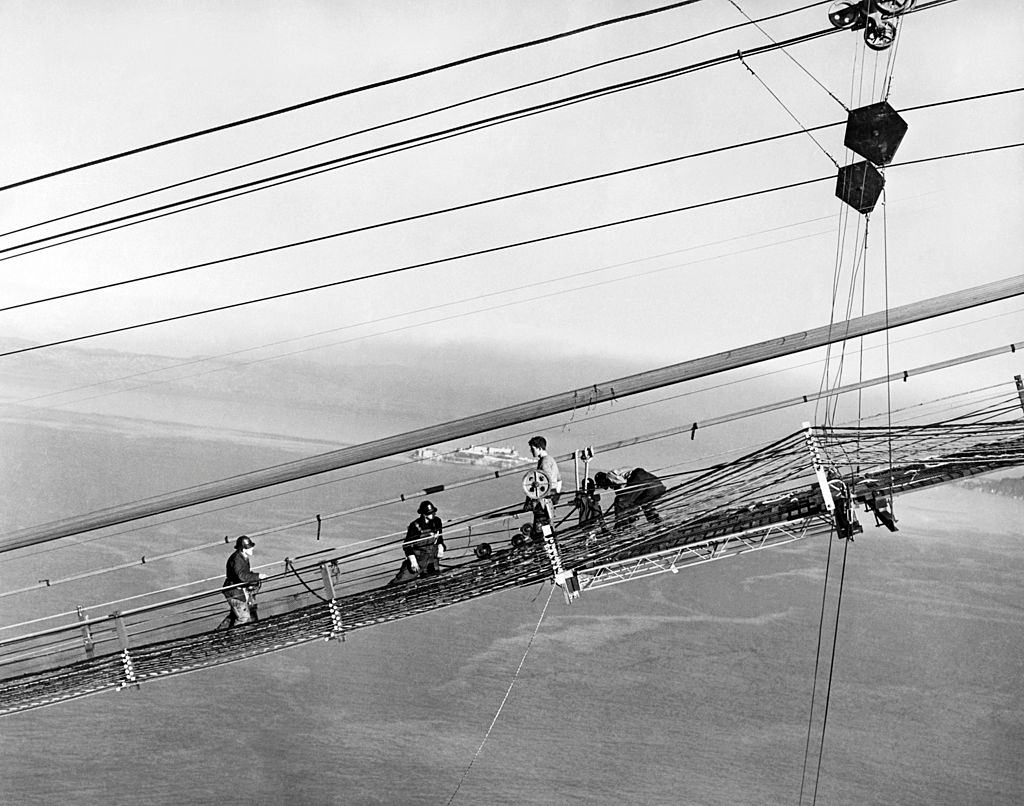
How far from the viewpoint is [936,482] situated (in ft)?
17.7

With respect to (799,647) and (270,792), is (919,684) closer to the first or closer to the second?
(799,647)

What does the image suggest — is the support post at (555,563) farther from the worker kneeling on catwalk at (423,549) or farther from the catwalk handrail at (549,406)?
the worker kneeling on catwalk at (423,549)

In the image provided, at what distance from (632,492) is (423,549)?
145 centimetres

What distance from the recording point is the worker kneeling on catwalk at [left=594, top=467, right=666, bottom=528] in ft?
18.4

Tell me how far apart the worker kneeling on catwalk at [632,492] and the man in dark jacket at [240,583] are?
89.8 inches

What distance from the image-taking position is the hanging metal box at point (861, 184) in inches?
203

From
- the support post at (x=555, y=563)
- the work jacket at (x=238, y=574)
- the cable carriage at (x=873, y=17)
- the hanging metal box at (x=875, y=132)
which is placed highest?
the cable carriage at (x=873, y=17)

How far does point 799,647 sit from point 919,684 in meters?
3.21

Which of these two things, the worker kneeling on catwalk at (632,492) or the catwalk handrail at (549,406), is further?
the worker kneeling on catwalk at (632,492)

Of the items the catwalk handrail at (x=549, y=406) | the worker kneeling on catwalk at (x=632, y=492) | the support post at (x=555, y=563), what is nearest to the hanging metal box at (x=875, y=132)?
the catwalk handrail at (x=549, y=406)

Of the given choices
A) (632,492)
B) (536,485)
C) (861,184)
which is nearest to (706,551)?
(632,492)

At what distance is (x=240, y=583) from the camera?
20.0ft

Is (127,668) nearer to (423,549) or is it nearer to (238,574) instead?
(238,574)

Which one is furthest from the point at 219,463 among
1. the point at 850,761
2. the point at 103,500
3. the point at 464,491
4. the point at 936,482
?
the point at 936,482
